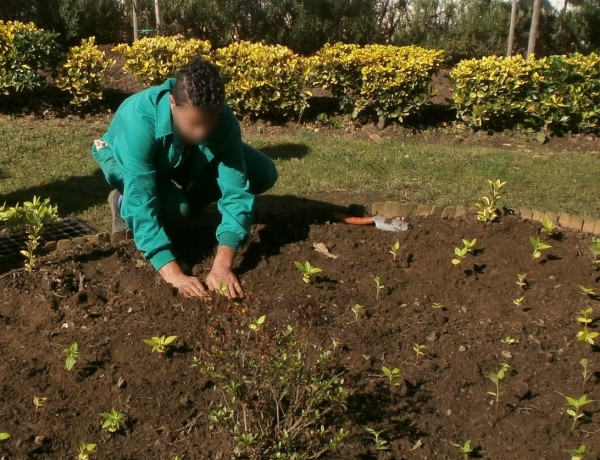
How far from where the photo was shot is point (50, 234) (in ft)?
19.5

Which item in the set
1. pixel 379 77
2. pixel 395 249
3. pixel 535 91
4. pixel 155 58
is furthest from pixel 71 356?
pixel 535 91

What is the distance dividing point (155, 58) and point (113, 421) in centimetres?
725

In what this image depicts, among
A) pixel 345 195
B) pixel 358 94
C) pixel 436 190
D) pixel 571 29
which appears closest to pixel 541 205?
pixel 436 190

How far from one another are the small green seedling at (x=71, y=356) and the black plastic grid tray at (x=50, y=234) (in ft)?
5.56

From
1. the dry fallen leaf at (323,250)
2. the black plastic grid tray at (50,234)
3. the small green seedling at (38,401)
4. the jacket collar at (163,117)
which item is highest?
the jacket collar at (163,117)

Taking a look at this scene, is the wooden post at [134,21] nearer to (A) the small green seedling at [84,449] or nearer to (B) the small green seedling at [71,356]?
(B) the small green seedling at [71,356]

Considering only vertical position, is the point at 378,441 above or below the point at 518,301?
below

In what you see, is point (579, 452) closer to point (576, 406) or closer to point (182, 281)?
point (576, 406)

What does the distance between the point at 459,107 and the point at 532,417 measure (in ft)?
21.5

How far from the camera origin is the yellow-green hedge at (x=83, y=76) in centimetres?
993

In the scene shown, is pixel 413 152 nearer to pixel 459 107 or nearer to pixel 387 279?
pixel 459 107

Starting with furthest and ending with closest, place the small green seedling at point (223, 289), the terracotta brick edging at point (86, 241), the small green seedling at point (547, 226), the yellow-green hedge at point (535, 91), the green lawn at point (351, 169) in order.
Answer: the yellow-green hedge at point (535, 91)
the green lawn at point (351, 169)
the small green seedling at point (547, 226)
the terracotta brick edging at point (86, 241)
the small green seedling at point (223, 289)

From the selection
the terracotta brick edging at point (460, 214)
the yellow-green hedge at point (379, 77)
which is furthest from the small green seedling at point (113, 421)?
the yellow-green hedge at point (379, 77)

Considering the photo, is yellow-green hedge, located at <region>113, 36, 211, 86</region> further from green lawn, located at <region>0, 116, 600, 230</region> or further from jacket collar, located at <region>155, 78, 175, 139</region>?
jacket collar, located at <region>155, 78, 175, 139</region>
